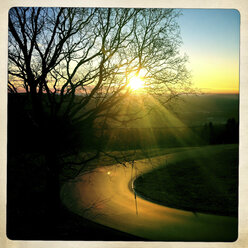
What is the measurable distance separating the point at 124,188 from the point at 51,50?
1.44 meters

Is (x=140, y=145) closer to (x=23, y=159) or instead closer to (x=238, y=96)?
(x=238, y=96)

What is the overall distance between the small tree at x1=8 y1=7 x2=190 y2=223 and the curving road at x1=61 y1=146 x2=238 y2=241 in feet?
0.66

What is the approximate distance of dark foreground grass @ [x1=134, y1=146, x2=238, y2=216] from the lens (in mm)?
1680

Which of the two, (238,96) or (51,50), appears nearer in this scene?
(238,96)

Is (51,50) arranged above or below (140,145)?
above

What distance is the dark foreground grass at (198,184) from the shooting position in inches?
66.1

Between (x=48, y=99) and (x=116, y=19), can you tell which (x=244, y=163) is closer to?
(x=116, y=19)

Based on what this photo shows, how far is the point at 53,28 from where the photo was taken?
1.80 m

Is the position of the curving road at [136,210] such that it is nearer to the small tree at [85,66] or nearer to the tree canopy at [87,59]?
the small tree at [85,66]

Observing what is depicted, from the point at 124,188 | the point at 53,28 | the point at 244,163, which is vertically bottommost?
the point at 124,188

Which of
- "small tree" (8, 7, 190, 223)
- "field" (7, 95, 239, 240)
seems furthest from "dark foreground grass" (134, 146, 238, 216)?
"small tree" (8, 7, 190, 223)

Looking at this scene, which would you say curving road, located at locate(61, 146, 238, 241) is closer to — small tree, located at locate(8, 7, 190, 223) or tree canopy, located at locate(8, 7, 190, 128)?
small tree, located at locate(8, 7, 190, 223)

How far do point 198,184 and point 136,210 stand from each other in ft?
1.96

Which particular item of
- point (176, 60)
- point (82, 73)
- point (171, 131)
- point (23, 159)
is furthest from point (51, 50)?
point (171, 131)
